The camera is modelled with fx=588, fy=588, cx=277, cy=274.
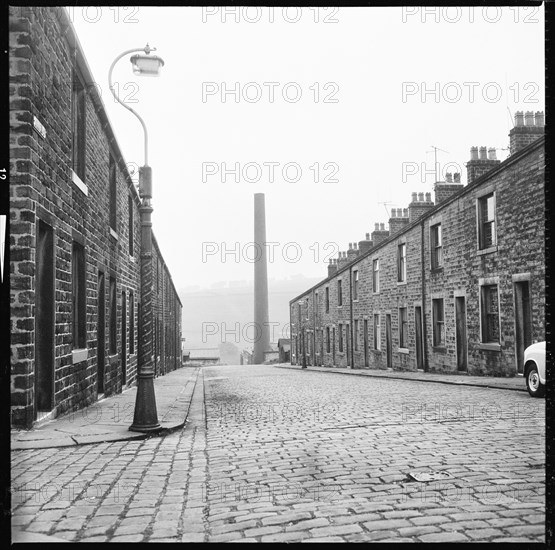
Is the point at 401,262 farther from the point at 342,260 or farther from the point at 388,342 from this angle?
the point at 342,260

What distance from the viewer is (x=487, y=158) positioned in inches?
747

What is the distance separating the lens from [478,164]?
61.7ft

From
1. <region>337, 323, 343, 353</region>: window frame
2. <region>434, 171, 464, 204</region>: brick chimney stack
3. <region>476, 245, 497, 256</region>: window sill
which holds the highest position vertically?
<region>434, 171, 464, 204</region>: brick chimney stack

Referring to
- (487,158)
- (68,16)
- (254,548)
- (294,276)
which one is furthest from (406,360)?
(294,276)

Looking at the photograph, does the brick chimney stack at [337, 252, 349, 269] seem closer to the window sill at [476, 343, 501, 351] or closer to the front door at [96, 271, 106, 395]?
the window sill at [476, 343, 501, 351]

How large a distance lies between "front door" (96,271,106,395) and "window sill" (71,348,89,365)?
5.95 feet

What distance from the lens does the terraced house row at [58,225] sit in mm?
7070

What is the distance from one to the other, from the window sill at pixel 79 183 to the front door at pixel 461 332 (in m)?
13.2

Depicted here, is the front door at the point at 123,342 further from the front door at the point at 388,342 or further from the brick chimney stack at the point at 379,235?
the brick chimney stack at the point at 379,235

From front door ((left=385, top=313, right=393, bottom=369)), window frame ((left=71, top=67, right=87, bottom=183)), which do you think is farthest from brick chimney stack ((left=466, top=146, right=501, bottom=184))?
window frame ((left=71, top=67, right=87, bottom=183))

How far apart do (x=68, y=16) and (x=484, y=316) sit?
14.0 m

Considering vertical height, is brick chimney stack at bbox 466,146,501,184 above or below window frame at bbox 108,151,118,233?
above

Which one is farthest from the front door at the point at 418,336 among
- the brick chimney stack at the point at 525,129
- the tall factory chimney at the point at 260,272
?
the tall factory chimney at the point at 260,272

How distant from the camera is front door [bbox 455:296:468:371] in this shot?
19.4 m
